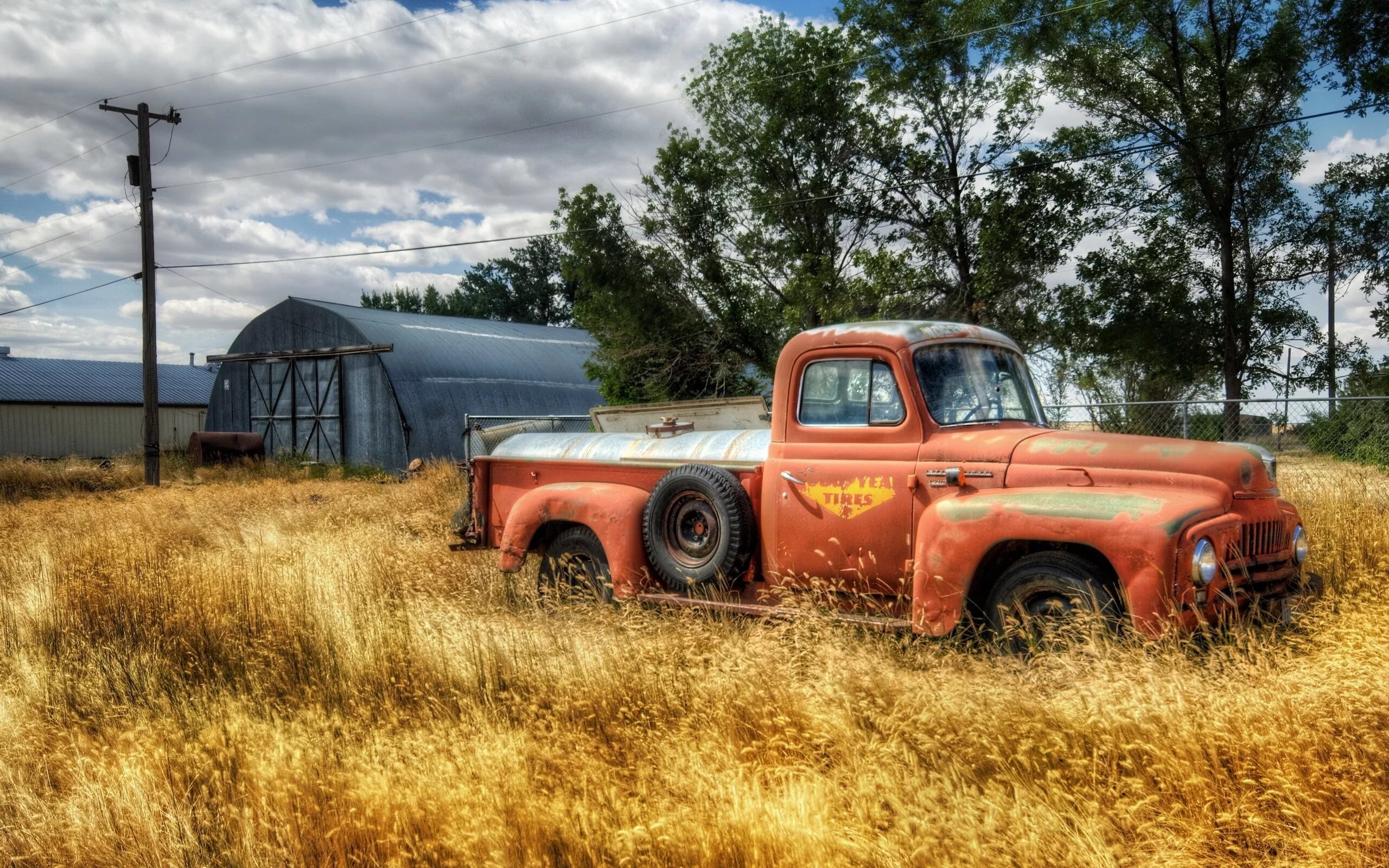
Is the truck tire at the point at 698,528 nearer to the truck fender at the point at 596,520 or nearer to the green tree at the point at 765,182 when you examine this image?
the truck fender at the point at 596,520

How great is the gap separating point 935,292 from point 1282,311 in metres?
7.25

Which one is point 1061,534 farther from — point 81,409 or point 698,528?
point 81,409

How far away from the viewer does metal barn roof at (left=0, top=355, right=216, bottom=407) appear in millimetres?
42344

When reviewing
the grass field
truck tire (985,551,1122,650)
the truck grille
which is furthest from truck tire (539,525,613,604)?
the truck grille

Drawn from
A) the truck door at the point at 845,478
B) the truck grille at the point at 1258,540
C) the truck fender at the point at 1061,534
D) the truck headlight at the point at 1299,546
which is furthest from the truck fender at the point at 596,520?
the truck headlight at the point at 1299,546

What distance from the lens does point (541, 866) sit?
11.7ft

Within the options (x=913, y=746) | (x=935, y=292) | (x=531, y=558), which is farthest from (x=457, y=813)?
(x=935, y=292)

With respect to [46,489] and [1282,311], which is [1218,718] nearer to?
[1282,311]

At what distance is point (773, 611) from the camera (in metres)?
5.98

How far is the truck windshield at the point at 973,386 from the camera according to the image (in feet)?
20.1

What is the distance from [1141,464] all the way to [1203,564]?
28.6 inches

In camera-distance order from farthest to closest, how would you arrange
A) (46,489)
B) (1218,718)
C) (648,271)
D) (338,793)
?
1. (648,271)
2. (46,489)
3. (338,793)
4. (1218,718)

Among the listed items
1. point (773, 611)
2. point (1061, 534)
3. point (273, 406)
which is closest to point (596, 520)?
point (773, 611)

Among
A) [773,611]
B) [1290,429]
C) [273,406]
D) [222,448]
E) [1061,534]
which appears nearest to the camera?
[1061,534]
